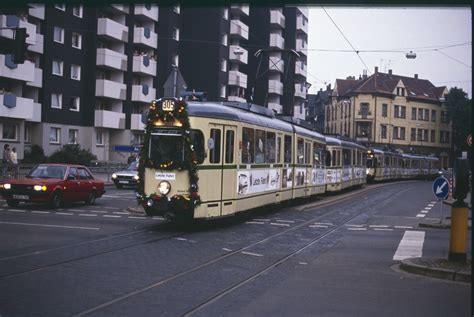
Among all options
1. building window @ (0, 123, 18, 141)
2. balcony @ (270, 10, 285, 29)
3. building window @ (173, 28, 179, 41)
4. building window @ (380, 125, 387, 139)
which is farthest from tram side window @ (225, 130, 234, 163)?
building window @ (380, 125, 387, 139)

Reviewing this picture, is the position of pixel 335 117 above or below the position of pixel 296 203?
above

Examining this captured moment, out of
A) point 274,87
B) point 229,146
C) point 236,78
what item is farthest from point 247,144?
point 274,87

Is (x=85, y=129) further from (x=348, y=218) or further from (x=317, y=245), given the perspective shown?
(x=317, y=245)

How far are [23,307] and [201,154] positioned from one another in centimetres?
874

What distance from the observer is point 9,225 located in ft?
53.1

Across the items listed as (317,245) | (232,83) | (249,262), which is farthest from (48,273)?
(232,83)

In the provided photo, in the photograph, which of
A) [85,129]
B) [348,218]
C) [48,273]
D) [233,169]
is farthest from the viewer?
[85,129]

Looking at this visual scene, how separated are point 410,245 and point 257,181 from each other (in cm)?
615

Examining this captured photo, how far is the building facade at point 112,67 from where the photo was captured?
Answer: 138ft

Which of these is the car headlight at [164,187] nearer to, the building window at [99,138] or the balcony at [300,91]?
the building window at [99,138]

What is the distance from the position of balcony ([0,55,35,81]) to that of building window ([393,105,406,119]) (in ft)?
223

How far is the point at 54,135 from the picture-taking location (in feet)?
155

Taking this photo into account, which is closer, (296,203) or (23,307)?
(23,307)

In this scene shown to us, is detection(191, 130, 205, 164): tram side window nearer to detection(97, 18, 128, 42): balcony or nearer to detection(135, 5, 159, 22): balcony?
detection(97, 18, 128, 42): balcony
